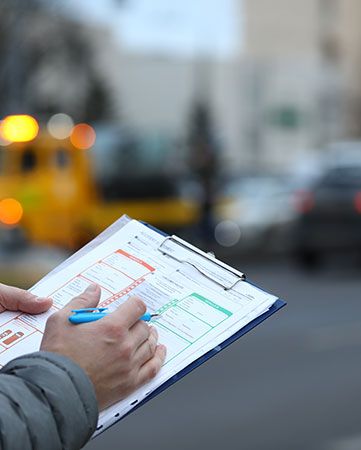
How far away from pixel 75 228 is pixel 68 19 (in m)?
16.4

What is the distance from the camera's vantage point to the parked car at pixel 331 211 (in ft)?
34.9

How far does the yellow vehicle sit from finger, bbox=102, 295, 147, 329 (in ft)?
29.1

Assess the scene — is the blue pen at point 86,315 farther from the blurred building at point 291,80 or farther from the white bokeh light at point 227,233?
the blurred building at point 291,80

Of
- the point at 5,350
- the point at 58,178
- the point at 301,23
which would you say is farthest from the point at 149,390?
the point at 301,23

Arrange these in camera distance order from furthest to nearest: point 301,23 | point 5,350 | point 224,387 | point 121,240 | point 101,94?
point 301,23 → point 101,94 → point 224,387 → point 121,240 → point 5,350

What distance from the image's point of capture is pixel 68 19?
84.6 feet

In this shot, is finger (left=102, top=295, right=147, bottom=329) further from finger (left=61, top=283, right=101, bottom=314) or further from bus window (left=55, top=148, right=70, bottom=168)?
bus window (left=55, top=148, right=70, bottom=168)

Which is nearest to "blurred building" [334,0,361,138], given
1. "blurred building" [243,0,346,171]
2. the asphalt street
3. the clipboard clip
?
"blurred building" [243,0,346,171]

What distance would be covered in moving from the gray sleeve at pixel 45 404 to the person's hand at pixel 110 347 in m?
0.03

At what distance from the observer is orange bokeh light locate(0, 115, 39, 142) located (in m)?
9.45

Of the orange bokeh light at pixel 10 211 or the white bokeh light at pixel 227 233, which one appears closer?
the orange bokeh light at pixel 10 211

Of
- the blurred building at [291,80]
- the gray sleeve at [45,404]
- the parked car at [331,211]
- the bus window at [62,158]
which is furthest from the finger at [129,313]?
the blurred building at [291,80]

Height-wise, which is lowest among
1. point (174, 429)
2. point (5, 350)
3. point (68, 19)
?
point (174, 429)

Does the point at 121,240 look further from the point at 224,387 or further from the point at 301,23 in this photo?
the point at 301,23
